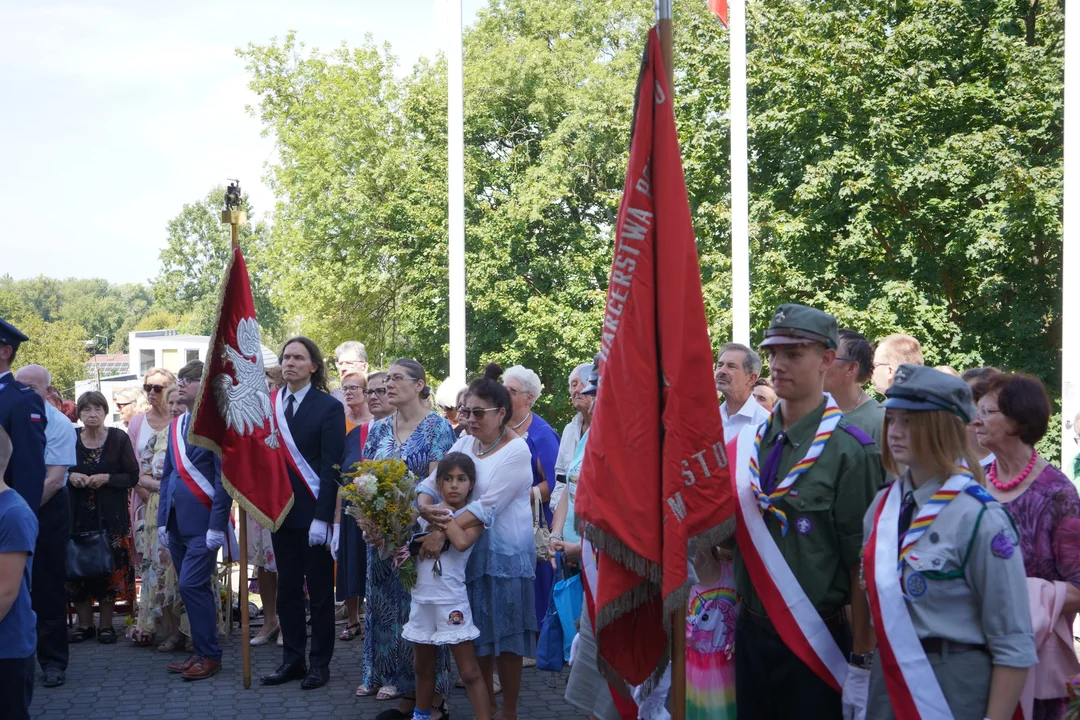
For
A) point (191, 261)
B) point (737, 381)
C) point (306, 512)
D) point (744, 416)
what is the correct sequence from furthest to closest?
point (191, 261) < point (306, 512) < point (737, 381) < point (744, 416)

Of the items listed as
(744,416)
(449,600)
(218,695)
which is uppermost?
(744,416)

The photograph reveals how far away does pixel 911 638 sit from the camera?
3.11 m

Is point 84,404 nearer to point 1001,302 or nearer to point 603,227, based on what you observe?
point 1001,302

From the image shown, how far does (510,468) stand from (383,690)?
203cm

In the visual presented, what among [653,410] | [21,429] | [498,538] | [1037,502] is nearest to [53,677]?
[21,429]

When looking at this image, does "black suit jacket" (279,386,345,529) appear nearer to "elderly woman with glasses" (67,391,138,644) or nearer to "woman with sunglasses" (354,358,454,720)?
"woman with sunglasses" (354,358,454,720)

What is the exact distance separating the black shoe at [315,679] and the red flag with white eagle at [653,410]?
401 centimetres

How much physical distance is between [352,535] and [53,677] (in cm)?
226

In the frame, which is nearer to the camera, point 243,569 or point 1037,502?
point 1037,502

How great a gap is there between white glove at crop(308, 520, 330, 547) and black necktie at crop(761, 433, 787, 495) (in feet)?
13.1

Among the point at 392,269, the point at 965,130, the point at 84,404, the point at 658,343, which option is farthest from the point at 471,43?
the point at 658,343

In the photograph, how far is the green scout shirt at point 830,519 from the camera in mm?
3639

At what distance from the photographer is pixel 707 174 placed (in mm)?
23453

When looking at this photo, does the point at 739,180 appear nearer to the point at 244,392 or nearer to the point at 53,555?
the point at 244,392
